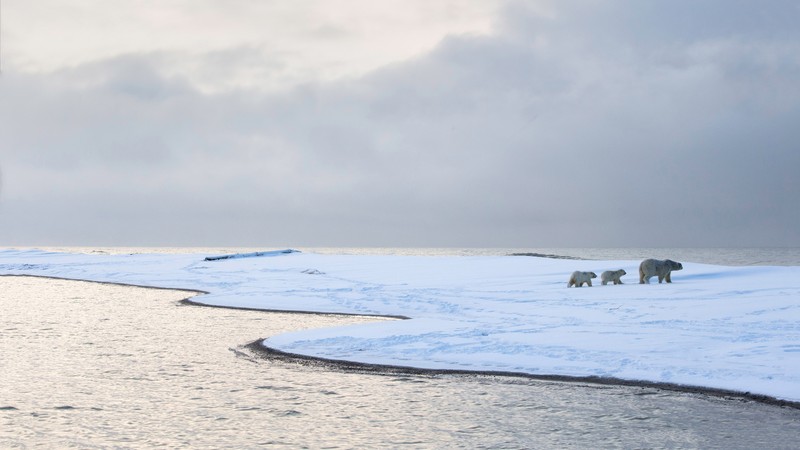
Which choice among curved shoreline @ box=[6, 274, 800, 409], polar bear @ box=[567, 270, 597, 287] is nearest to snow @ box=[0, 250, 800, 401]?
curved shoreline @ box=[6, 274, 800, 409]

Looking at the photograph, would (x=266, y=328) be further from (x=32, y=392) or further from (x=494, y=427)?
(x=494, y=427)

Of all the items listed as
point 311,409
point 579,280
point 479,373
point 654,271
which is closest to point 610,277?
point 579,280

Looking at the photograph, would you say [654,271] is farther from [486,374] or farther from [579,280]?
[486,374]

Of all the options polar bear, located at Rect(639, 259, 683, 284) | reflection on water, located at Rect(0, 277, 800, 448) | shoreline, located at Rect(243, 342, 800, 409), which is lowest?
reflection on water, located at Rect(0, 277, 800, 448)

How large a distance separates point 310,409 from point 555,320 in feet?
30.8

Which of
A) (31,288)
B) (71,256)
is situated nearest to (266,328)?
Result: (31,288)

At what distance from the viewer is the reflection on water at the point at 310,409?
29.6 ft

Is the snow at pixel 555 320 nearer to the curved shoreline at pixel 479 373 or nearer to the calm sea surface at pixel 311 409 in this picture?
the curved shoreline at pixel 479 373

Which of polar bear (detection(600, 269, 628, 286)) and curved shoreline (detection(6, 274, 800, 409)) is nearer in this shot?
curved shoreline (detection(6, 274, 800, 409))

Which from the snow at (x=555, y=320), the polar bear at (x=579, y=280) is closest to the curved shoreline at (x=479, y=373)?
the snow at (x=555, y=320)

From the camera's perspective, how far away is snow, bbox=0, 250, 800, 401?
1315cm

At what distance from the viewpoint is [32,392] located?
11.6 meters

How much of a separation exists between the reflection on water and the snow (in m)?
1.30

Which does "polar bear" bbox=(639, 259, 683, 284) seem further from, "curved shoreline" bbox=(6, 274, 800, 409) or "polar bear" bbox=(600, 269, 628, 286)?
"curved shoreline" bbox=(6, 274, 800, 409)
